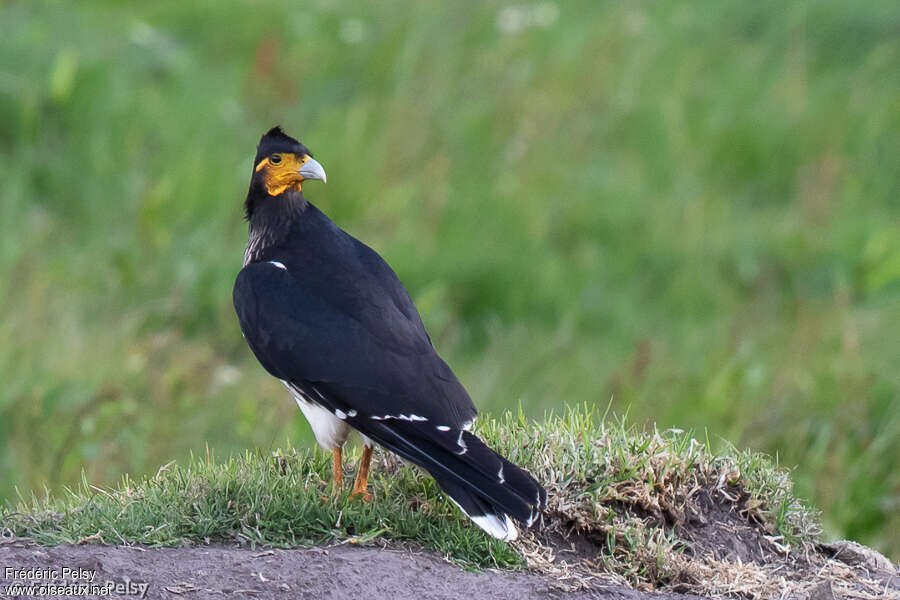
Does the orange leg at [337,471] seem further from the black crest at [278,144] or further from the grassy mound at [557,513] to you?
the black crest at [278,144]

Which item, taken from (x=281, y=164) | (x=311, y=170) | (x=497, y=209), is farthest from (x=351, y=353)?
(x=497, y=209)

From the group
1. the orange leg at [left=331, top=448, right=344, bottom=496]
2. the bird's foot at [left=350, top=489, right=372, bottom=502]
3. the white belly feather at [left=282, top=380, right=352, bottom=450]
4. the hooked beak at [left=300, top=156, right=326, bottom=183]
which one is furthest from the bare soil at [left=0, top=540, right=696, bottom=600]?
the hooked beak at [left=300, top=156, right=326, bottom=183]

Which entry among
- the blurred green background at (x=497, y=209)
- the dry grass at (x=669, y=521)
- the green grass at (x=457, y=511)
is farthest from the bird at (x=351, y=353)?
the blurred green background at (x=497, y=209)

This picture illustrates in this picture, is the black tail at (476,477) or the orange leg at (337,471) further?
the orange leg at (337,471)

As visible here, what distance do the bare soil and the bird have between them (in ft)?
0.54

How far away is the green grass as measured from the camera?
3.70m

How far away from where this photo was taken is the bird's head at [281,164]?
186 inches

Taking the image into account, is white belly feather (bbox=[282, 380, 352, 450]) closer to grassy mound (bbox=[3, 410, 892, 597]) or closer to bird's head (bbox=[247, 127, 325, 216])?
grassy mound (bbox=[3, 410, 892, 597])

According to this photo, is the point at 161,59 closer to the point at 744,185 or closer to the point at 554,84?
the point at 554,84

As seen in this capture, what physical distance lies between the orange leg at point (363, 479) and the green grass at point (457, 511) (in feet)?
0.12

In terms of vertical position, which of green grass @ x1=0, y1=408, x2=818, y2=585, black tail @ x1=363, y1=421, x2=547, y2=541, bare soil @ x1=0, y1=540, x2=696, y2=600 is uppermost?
black tail @ x1=363, y1=421, x2=547, y2=541

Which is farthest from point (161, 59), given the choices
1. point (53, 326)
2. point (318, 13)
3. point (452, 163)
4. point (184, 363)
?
point (184, 363)

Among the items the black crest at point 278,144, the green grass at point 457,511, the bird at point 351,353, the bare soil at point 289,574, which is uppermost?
the black crest at point 278,144

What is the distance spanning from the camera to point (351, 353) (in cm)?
405
